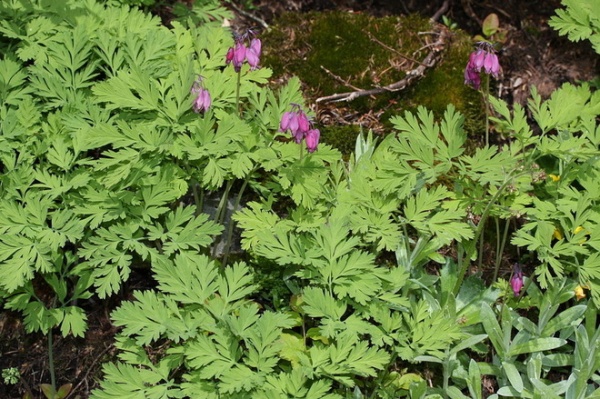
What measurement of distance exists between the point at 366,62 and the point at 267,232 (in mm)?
1927

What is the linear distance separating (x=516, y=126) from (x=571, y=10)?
997mm

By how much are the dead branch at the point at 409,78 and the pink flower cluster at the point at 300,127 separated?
128cm

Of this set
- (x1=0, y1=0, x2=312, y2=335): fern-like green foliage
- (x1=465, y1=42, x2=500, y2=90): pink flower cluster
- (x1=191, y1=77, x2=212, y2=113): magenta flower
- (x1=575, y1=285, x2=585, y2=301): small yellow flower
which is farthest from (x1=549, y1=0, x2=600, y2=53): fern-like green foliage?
(x1=191, y1=77, x2=212, y2=113): magenta flower

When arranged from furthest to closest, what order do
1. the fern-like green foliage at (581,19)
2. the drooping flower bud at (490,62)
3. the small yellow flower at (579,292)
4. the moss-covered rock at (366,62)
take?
the moss-covered rock at (366,62) → the fern-like green foliage at (581,19) → the small yellow flower at (579,292) → the drooping flower bud at (490,62)

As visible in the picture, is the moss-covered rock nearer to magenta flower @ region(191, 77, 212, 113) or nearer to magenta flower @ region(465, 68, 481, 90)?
magenta flower @ region(465, 68, 481, 90)

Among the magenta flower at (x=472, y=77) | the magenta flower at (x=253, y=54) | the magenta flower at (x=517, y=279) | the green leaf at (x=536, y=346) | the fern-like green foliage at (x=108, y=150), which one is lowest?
the green leaf at (x=536, y=346)

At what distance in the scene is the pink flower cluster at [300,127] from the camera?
396 centimetres

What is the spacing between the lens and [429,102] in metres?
5.25

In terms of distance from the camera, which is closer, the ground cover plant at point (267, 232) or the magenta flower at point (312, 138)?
the ground cover plant at point (267, 232)

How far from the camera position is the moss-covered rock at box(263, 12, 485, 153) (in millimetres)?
5246

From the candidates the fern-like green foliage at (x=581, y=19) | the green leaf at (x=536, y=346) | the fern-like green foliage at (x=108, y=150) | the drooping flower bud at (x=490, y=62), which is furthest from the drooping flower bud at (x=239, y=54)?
the green leaf at (x=536, y=346)

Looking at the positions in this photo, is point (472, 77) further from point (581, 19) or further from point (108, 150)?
point (108, 150)

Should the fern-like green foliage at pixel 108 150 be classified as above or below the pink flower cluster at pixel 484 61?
below

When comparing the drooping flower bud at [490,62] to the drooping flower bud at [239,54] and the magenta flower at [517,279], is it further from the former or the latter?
the drooping flower bud at [239,54]
